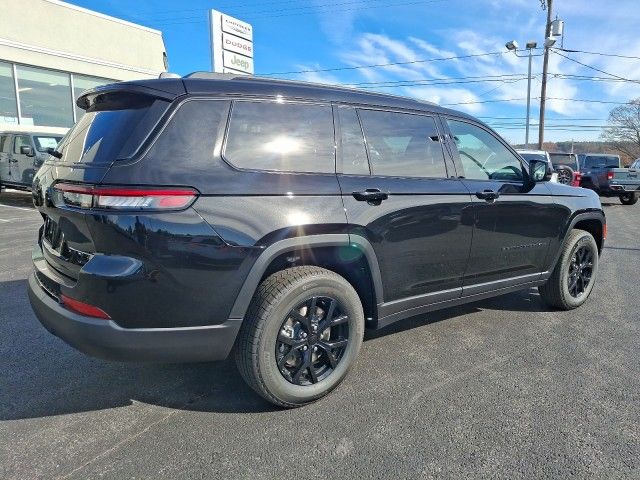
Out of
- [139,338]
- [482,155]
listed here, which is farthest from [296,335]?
[482,155]

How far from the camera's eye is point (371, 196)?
2.90 m

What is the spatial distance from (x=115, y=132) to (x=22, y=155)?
38.1ft

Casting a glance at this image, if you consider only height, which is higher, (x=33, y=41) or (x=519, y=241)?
(x=33, y=41)

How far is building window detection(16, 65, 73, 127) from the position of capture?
15711 mm

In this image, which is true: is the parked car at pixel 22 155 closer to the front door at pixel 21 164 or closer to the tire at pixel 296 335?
the front door at pixel 21 164

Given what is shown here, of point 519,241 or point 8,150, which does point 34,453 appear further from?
point 8,150

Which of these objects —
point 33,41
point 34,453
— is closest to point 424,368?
point 34,453

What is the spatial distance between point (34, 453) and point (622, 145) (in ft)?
253

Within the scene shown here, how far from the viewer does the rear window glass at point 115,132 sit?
7.75 feet

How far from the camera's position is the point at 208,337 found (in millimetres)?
2447

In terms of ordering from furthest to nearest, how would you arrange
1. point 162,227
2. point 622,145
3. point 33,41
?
point 622,145 < point 33,41 < point 162,227

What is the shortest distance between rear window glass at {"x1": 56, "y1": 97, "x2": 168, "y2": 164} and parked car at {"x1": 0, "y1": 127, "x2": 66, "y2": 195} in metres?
10.3

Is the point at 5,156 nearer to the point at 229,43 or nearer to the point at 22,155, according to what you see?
the point at 22,155

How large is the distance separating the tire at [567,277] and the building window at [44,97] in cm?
1716
